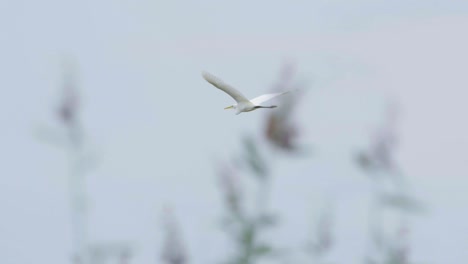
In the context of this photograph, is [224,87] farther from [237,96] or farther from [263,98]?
[263,98]

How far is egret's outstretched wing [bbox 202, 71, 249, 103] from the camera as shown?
1148cm

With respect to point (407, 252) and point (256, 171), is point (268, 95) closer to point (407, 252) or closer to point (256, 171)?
point (256, 171)

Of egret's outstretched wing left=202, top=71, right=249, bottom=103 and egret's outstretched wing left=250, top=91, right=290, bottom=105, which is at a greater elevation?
egret's outstretched wing left=202, top=71, right=249, bottom=103

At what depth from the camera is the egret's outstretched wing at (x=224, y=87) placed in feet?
37.7

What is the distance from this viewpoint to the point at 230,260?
9.55 metres

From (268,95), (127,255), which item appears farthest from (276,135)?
(127,255)

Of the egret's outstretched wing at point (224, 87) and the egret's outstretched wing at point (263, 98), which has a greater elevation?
the egret's outstretched wing at point (224, 87)

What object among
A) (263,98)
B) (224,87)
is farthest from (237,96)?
(263,98)

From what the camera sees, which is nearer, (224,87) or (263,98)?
(263,98)

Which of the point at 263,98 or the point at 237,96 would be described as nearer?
the point at 263,98

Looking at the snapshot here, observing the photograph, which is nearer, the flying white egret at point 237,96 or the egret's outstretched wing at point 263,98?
the egret's outstretched wing at point 263,98

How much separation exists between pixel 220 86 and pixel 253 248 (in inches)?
115

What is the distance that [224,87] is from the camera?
11.6 m

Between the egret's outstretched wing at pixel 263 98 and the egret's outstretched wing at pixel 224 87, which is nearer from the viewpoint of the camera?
the egret's outstretched wing at pixel 263 98
